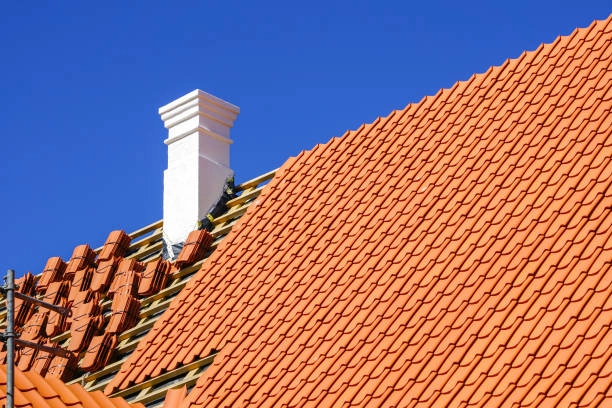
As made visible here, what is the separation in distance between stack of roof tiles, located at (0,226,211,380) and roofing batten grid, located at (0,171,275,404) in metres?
0.09

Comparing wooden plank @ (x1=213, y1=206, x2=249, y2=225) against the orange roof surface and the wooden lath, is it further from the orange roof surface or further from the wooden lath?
the orange roof surface

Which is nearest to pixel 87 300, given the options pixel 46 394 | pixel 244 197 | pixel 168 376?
pixel 244 197

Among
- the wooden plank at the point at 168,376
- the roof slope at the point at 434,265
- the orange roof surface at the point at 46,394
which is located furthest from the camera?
the wooden plank at the point at 168,376

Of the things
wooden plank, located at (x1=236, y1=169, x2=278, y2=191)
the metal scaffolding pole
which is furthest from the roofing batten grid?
the metal scaffolding pole

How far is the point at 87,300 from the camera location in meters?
17.7

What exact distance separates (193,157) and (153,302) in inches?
105

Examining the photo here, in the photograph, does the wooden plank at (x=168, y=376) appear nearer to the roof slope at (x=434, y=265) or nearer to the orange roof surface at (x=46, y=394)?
the roof slope at (x=434, y=265)

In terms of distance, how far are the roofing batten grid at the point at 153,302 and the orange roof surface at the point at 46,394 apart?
230 centimetres

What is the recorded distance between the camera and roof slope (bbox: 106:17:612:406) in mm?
11547

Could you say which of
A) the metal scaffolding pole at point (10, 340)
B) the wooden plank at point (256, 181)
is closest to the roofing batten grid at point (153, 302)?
the wooden plank at point (256, 181)

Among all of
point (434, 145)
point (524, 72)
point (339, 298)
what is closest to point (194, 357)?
point (339, 298)

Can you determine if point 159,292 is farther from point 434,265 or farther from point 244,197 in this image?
point 434,265

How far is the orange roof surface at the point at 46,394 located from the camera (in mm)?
11438

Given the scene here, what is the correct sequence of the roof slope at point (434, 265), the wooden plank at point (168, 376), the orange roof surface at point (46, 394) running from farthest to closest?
the wooden plank at point (168, 376), the roof slope at point (434, 265), the orange roof surface at point (46, 394)
